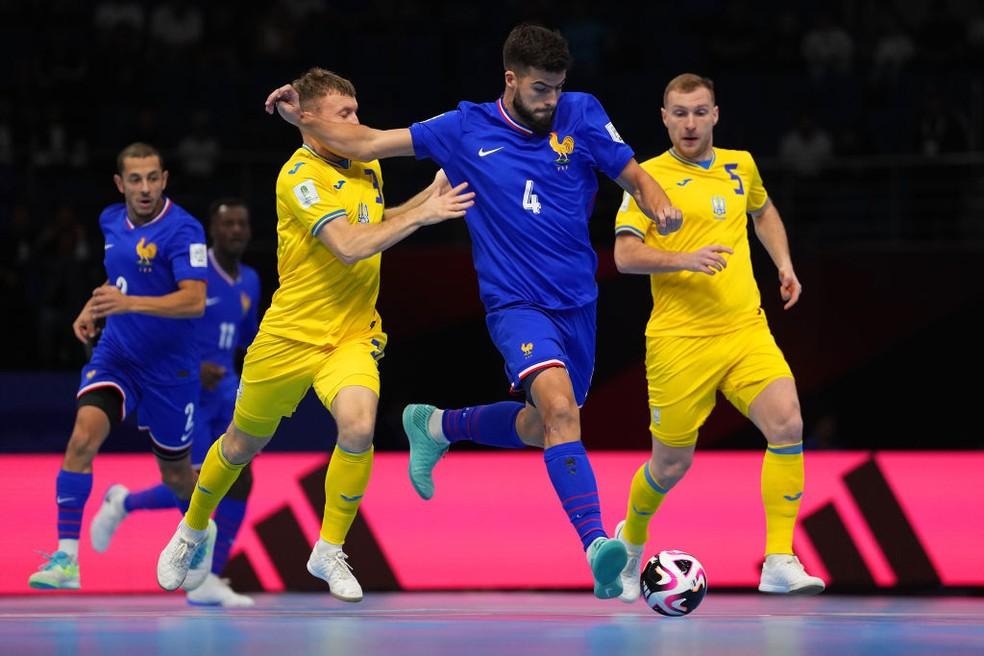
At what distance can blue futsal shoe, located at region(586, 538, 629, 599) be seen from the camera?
629 centimetres

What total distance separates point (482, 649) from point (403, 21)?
11.3 meters

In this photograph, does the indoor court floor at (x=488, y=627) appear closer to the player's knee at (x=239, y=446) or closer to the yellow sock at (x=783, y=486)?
the yellow sock at (x=783, y=486)

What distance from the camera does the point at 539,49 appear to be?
6.88 metres

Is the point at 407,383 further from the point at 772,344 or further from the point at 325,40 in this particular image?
the point at 772,344

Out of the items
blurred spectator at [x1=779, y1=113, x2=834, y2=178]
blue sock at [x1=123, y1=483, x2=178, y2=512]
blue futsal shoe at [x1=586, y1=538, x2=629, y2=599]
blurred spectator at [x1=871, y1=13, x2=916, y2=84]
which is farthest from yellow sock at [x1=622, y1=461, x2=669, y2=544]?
blurred spectator at [x1=871, y1=13, x2=916, y2=84]

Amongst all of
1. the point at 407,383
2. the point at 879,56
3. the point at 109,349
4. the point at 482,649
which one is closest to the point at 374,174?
the point at 109,349

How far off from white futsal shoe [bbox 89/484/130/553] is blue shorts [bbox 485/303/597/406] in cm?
361

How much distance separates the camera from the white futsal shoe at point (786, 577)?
7.40 metres

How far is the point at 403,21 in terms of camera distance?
1636 centimetres

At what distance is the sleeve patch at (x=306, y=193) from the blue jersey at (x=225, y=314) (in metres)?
3.03

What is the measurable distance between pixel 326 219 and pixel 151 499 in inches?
127

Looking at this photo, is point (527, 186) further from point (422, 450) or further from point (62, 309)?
point (62, 309)

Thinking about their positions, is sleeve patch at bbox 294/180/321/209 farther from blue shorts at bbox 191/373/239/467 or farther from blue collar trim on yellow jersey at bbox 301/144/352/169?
blue shorts at bbox 191/373/239/467

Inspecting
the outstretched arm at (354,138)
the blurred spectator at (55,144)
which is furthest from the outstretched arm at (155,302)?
the blurred spectator at (55,144)
